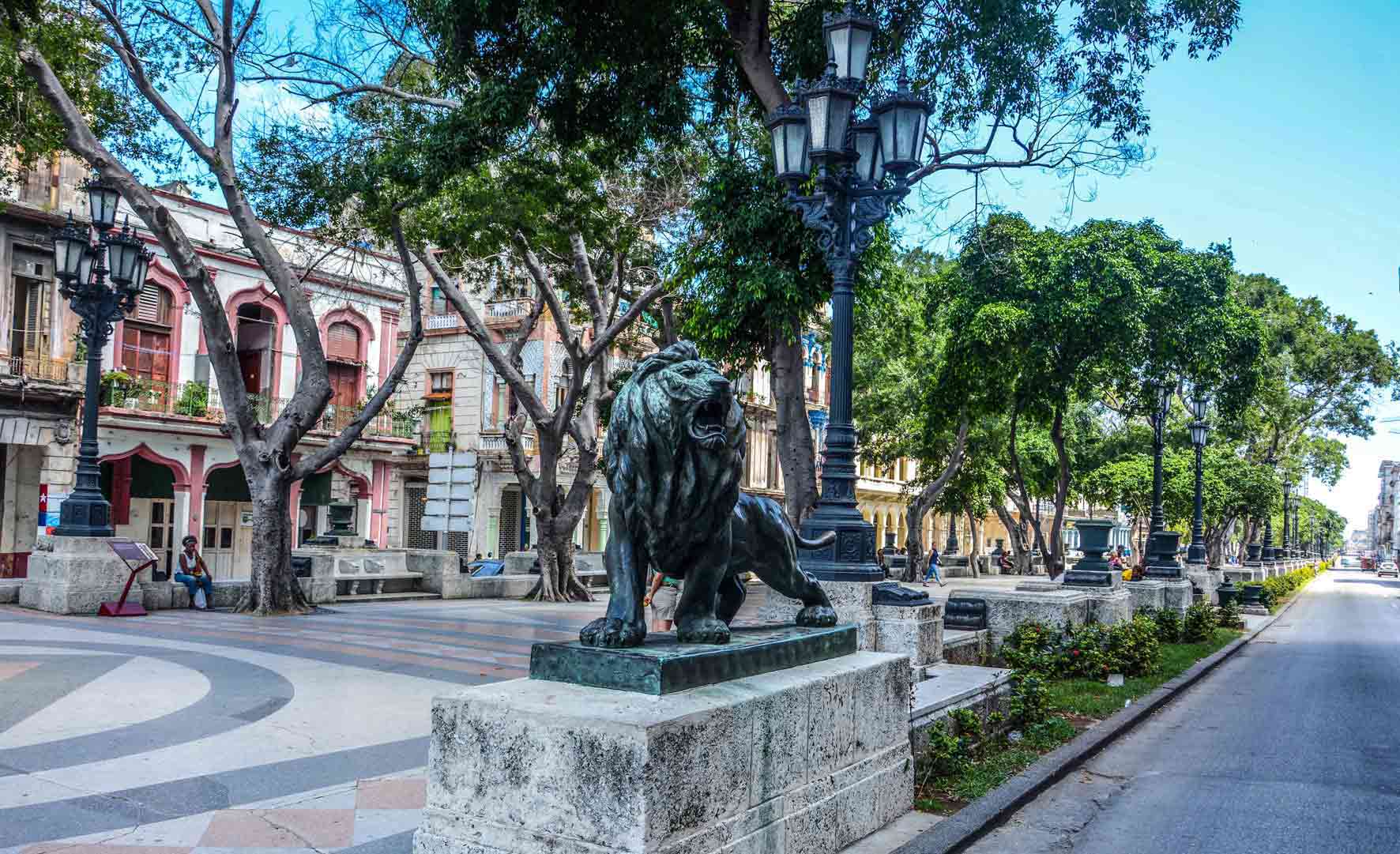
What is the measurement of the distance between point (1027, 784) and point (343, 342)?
2837cm

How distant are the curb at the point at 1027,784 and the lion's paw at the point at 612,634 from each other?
178 cm

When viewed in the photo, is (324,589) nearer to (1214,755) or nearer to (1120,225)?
(1214,755)

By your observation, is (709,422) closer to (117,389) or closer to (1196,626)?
(1196,626)

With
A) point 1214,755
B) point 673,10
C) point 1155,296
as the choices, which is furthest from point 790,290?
point 1155,296

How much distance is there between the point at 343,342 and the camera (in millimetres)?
31031

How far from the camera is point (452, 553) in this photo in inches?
842

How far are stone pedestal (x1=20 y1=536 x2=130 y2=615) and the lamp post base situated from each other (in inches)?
406

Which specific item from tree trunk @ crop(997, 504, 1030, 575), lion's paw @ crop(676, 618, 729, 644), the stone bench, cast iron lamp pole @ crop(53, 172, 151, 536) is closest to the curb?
lion's paw @ crop(676, 618, 729, 644)

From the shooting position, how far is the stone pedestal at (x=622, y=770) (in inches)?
127

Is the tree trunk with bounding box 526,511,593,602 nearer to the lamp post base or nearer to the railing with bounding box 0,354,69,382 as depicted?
the railing with bounding box 0,354,69,382

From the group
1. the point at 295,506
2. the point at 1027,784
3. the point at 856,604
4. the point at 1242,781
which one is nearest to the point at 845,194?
the point at 856,604

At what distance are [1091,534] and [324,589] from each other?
12631 millimetres

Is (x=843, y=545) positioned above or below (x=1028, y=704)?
above

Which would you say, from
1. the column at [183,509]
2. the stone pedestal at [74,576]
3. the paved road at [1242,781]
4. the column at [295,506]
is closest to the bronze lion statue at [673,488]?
the paved road at [1242,781]
